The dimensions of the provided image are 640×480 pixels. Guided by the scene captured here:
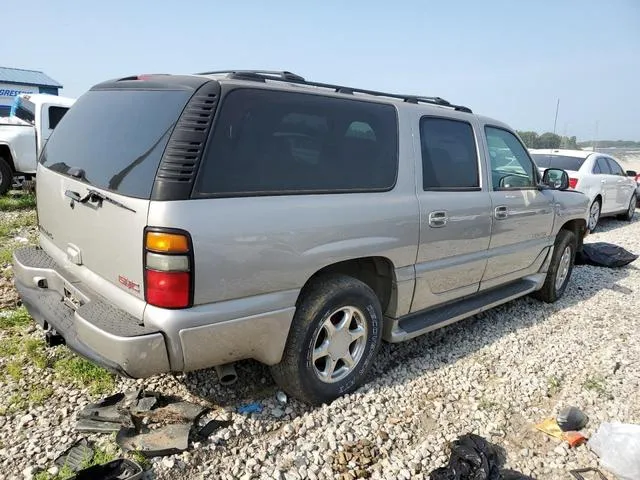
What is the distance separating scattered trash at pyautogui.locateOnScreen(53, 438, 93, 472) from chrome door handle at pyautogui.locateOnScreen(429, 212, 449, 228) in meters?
2.45

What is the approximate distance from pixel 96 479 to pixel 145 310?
31.4 inches

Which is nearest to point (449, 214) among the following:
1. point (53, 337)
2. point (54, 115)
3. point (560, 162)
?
point (53, 337)

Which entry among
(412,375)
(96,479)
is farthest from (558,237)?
(96,479)

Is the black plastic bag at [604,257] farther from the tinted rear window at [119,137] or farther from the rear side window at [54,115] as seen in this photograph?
the rear side window at [54,115]

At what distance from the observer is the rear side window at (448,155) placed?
3446 millimetres

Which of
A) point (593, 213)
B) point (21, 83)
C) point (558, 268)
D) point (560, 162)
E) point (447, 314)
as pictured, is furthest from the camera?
point (21, 83)

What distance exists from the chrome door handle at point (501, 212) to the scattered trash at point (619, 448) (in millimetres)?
1709

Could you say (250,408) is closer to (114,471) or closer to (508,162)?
(114,471)

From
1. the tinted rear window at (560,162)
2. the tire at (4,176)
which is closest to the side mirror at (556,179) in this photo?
the tinted rear window at (560,162)

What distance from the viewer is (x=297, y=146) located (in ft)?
8.84

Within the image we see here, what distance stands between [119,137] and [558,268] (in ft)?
15.1

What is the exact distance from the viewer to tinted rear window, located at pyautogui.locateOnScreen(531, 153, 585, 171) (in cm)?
948

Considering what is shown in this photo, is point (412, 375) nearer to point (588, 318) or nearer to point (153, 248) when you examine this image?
point (153, 248)

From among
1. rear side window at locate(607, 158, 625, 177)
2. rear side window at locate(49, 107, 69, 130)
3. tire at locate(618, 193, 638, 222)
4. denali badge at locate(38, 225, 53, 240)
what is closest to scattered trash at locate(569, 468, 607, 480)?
denali badge at locate(38, 225, 53, 240)
